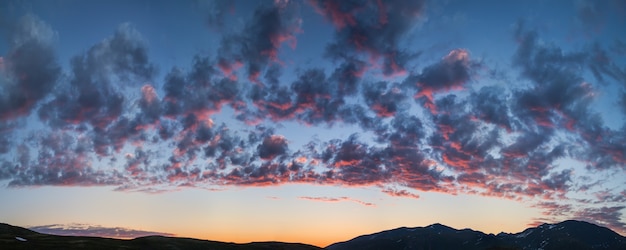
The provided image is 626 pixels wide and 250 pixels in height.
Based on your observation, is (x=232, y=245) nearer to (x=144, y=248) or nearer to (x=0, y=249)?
(x=144, y=248)

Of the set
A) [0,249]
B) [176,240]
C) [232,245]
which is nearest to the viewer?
[0,249]

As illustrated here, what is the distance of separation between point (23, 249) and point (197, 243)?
69647mm

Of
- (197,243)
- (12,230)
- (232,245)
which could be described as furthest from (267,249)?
(12,230)

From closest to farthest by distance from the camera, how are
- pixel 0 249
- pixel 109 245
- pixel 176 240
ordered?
1. pixel 0 249
2. pixel 109 245
3. pixel 176 240

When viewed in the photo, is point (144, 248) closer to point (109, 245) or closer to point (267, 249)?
point (109, 245)

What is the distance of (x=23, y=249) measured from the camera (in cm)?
11900

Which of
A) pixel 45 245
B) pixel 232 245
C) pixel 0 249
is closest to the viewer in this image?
pixel 0 249

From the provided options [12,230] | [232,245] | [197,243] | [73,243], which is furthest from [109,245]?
[12,230]

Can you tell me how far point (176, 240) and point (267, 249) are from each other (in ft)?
138

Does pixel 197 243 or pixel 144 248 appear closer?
pixel 144 248

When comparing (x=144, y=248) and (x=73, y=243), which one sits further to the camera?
(x=144, y=248)

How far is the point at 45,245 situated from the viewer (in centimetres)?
13212

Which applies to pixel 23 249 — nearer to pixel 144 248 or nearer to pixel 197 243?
pixel 144 248

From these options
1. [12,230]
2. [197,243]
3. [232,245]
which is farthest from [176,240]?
[12,230]
